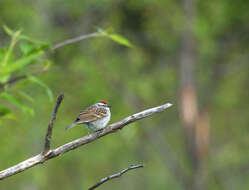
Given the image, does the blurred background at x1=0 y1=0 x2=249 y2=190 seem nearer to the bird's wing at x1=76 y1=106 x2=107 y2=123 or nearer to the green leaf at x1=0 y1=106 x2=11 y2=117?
the bird's wing at x1=76 y1=106 x2=107 y2=123

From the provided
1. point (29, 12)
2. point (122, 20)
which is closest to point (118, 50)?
point (122, 20)

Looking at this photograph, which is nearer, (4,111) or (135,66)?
(4,111)

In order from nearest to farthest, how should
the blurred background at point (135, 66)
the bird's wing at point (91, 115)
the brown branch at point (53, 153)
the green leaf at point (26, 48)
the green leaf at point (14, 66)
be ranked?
the brown branch at point (53, 153) → the green leaf at point (14, 66) → the green leaf at point (26, 48) → the bird's wing at point (91, 115) → the blurred background at point (135, 66)

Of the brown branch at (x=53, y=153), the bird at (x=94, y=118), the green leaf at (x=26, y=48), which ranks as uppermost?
the bird at (x=94, y=118)

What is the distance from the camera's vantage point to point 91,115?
21.3ft

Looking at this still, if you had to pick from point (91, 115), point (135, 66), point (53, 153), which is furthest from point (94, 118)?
point (135, 66)

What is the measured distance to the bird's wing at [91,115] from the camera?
20.7 feet

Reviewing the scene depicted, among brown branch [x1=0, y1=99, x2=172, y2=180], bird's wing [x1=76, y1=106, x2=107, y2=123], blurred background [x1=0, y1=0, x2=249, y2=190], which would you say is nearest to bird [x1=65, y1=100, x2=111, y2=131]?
bird's wing [x1=76, y1=106, x2=107, y2=123]

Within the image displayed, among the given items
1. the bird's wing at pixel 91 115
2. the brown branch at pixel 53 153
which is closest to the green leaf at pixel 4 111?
the brown branch at pixel 53 153

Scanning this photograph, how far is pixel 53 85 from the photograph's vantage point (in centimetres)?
1474

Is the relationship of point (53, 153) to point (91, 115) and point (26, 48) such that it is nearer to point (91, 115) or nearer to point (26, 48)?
point (26, 48)

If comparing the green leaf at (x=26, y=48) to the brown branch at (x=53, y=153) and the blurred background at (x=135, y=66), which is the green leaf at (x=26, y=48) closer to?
the brown branch at (x=53, y=153)

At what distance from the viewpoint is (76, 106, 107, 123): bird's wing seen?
248 inches

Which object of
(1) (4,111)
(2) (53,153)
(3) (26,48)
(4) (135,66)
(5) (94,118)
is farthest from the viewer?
(4) (135,66)
